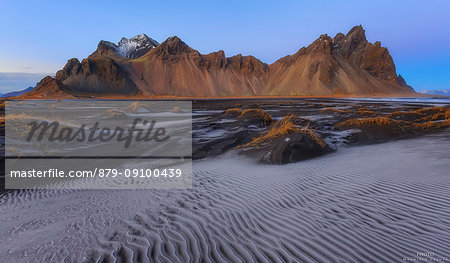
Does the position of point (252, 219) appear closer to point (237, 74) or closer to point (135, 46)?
point (237, 74)

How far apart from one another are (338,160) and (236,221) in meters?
4.50

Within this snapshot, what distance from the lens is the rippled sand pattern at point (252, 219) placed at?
2697mm

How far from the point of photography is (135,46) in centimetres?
17638

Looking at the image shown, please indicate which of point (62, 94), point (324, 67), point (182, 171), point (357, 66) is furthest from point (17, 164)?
point (357, 66)

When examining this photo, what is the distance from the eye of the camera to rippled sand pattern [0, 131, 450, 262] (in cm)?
270

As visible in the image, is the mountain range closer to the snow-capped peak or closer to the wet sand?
the snow-capped peak

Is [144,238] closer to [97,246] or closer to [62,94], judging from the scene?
[97,246]

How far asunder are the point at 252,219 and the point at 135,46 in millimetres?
198001

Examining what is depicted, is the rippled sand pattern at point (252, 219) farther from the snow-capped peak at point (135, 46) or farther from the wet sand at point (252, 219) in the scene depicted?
the snow-capped peak at point (135, 46)

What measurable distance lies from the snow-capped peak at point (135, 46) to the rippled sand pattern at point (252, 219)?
185054mm

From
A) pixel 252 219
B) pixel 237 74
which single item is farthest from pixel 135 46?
pixel 252 219

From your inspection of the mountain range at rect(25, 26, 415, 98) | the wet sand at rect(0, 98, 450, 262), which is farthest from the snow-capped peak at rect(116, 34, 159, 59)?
the wet sand at rect(0, 98, 450, 262)

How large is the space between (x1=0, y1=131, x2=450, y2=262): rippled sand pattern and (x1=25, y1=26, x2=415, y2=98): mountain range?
9656 cm

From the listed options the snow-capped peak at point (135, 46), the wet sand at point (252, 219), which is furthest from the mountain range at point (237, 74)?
the wet sand at point (252, 219)
